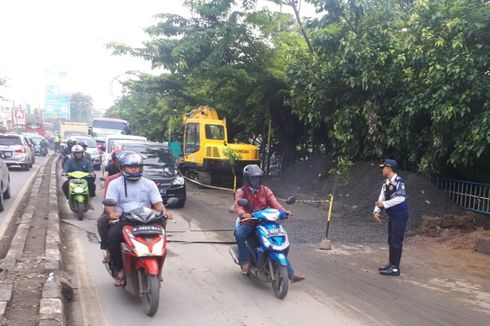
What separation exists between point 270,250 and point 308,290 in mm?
834

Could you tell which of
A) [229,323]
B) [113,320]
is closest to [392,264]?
[229,323]

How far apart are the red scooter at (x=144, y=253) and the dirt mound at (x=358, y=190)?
7.05 m

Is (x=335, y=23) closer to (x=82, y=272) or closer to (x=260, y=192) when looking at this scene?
(x=260, y=192)

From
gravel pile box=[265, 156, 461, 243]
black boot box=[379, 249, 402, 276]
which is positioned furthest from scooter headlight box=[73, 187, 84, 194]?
black boot box=[379, 249, 402, 276]

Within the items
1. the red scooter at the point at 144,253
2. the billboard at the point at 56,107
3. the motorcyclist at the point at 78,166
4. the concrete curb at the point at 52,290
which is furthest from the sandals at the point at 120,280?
the billboard at the point at 56,107

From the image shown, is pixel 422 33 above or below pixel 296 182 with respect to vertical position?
above

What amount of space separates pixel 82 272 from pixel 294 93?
8.72 metres

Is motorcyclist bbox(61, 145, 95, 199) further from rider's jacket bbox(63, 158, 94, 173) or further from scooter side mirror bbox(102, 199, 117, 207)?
scooter side mirror bbox(102, 199, 117, 207)

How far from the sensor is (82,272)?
648 cm

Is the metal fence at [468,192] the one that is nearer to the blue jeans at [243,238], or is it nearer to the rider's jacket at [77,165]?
the blue jeans at [243,238]

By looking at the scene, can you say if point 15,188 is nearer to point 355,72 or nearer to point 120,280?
point 355,72

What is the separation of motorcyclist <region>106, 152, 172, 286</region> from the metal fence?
7.67 m

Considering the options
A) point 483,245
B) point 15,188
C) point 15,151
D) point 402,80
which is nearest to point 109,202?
point 483,245

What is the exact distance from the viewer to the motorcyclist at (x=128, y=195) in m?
5.32
